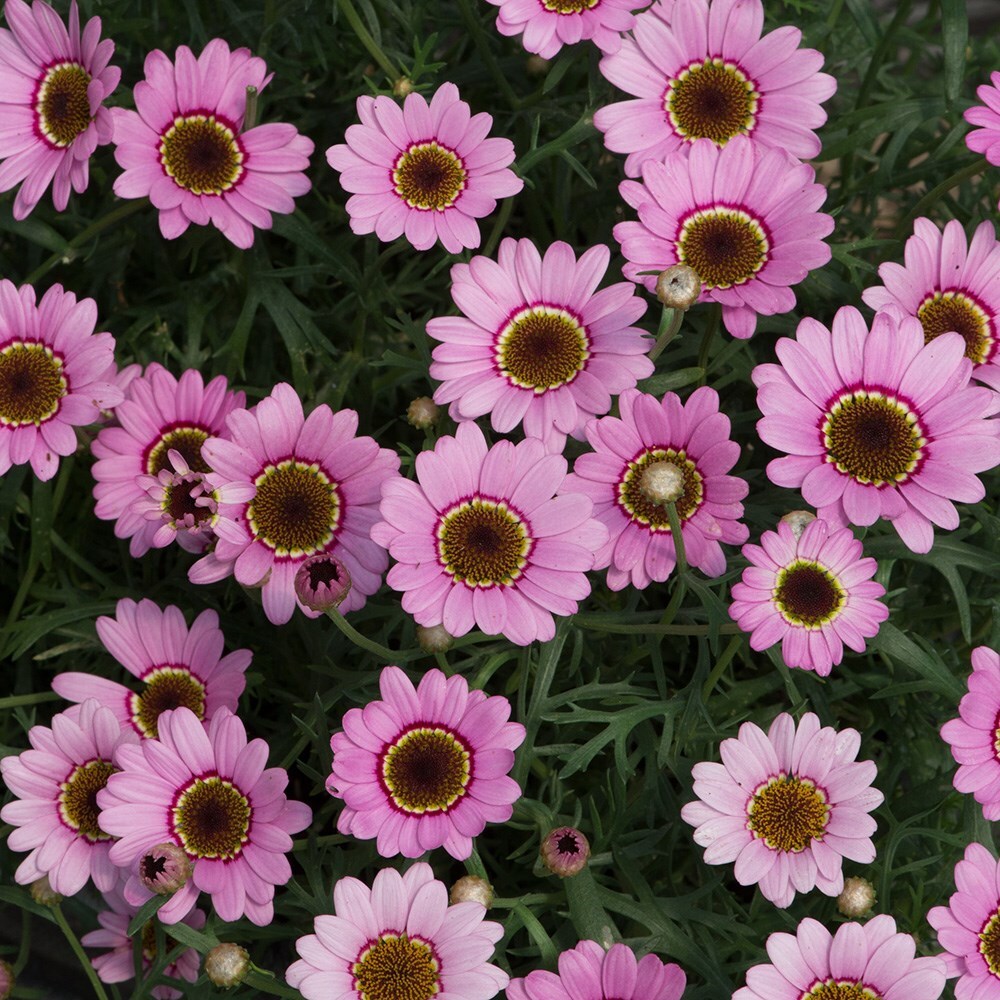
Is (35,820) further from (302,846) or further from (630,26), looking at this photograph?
(630,26)

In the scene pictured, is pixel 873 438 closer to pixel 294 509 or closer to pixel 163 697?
pixel 294 509

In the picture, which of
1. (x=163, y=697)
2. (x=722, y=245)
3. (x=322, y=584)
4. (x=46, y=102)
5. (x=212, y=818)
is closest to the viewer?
(x=322, y=584)

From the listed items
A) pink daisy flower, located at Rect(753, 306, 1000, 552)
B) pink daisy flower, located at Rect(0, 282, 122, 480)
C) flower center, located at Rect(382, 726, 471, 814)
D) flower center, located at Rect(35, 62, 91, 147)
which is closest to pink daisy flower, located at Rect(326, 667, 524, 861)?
flower center, located at Rect(382, 726, 471, 814)

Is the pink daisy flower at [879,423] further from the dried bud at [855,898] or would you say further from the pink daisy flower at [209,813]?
the pink daisy flower at [209,813]

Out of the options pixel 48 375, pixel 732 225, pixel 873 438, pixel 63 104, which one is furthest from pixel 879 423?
pixel 63 104

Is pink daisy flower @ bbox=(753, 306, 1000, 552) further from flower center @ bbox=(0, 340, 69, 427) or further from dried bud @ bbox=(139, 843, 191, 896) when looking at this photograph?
flower center @ bbox=(0, 340, 69, 427)

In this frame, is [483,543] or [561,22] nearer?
[483,543]

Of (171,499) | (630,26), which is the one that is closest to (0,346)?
(171,499)
